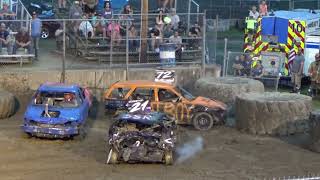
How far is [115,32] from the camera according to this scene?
24984 millimetres

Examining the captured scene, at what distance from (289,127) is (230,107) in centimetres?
298

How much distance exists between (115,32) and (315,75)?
304 inches

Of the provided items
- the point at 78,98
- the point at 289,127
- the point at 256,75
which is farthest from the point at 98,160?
the point at 256,75

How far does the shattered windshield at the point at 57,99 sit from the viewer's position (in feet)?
59.1

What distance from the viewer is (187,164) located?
49.3ft

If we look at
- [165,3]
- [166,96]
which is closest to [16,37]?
[166,96]

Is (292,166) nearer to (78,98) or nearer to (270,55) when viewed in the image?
(78,98)

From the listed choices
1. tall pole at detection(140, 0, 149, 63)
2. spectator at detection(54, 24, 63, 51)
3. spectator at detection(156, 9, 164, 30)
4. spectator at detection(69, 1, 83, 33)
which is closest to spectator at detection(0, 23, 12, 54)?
spectator at detection(54, 24, 63, 51)

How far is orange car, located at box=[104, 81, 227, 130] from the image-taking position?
760 inches

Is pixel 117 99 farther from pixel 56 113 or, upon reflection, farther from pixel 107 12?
pixel 107 12

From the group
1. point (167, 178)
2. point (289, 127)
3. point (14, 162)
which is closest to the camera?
point (167, 178)

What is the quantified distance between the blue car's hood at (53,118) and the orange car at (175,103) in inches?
88.2

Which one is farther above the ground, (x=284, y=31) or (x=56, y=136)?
(x=284, y=31)

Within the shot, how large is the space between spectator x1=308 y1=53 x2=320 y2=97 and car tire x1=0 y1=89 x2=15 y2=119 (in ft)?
36.6
